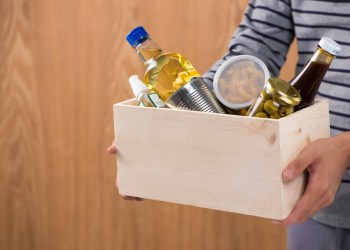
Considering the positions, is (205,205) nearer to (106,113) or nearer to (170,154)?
(170,154)

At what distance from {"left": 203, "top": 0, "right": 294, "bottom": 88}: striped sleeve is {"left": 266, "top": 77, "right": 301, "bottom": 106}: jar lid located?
307 millimetres

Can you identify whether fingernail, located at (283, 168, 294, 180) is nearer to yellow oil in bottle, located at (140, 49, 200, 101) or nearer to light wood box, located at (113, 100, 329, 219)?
light wood box, located at (113, 100, 329, 219)

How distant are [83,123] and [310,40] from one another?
3.30 ft

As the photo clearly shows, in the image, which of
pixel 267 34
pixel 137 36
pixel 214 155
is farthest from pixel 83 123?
pixel 214 155

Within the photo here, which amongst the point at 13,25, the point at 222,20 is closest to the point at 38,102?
the point at 13,25

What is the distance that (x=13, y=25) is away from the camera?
2.04m

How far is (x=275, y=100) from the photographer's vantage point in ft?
2.74

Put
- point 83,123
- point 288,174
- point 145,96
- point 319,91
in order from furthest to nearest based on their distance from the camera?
point 83,123
point 319,91
point 145,96
point 288,174

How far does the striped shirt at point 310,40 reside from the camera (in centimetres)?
107

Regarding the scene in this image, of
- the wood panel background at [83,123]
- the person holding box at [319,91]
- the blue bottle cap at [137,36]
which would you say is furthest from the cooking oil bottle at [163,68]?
the wood panel background at [83,123]

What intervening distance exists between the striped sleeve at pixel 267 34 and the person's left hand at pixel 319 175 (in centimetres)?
32

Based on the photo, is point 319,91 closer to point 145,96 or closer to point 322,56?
point 322,56

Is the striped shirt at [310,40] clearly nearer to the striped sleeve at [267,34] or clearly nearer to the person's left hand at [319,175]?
the striped sleeve at [267,34]

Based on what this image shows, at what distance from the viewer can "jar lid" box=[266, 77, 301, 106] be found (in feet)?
2.72
